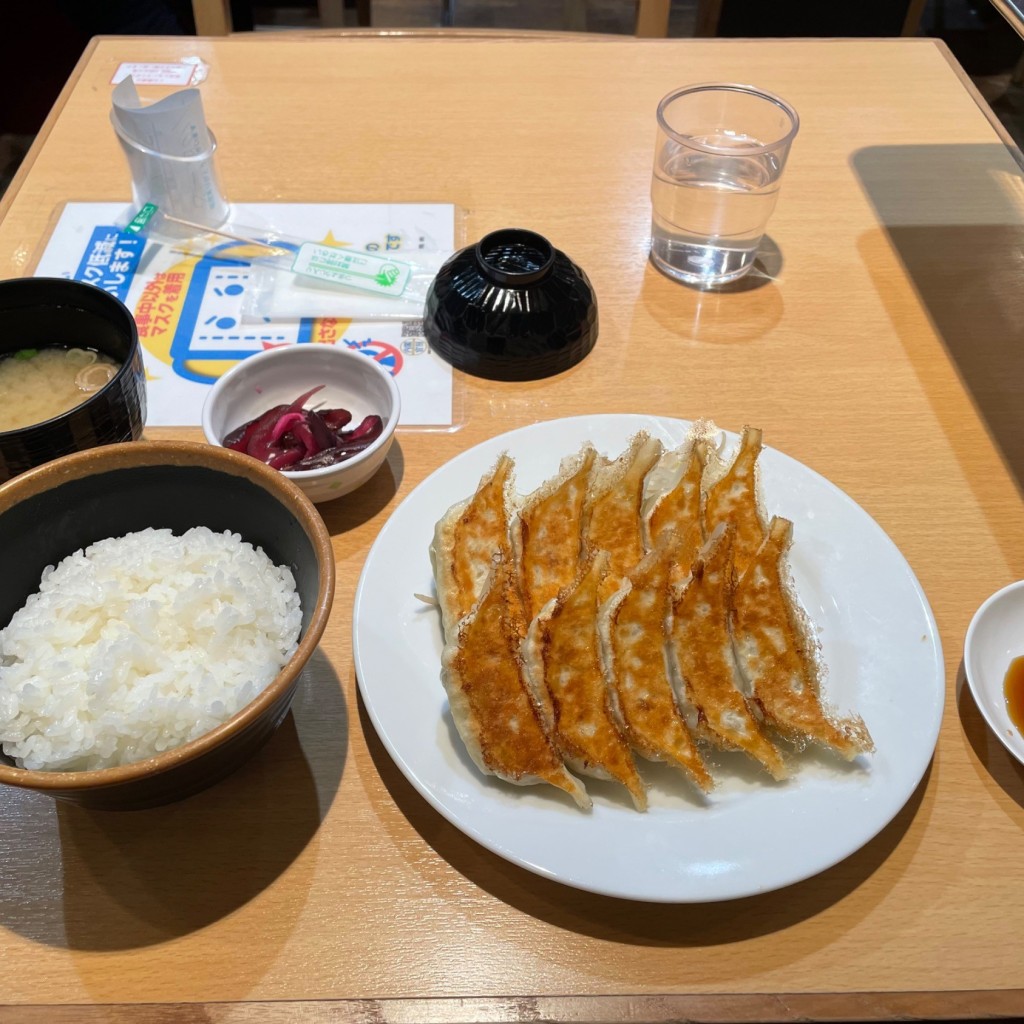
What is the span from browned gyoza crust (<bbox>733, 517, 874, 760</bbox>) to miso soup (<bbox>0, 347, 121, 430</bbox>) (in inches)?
33.7

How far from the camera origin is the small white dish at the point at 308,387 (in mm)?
1228

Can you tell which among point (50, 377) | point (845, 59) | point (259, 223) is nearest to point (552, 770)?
point (50, 377)

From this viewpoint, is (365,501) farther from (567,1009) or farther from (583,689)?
(567,1009)

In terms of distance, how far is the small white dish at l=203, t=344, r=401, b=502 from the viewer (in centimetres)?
123

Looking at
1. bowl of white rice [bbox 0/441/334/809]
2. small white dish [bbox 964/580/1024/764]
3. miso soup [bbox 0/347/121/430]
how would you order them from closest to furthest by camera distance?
bowl of white rice [bbox 0/441/334/809]
small white dish [bbox 964/580/1024/764]
miso soup [bbox 0/347/121/430]

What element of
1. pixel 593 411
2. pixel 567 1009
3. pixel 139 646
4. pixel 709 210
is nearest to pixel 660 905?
pixel 567 1009

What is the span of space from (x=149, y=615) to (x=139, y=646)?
35 mm

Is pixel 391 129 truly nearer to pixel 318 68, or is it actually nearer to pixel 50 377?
pixel 318 68

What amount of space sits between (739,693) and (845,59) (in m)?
1.86

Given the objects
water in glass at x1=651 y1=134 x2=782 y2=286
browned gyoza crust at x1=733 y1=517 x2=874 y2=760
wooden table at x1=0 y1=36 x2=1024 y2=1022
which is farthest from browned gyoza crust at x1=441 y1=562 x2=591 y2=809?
water in glass at x1=651 y1=134 x2=782 y2=286

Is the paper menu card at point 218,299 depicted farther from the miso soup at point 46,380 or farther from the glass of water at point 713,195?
the glass of water at point 713,195

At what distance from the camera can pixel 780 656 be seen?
98cm

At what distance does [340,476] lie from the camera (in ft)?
3.84

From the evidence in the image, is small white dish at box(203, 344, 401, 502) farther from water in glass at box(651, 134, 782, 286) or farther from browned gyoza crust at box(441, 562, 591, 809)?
water in glass at box(651, 134, 782, 286)
